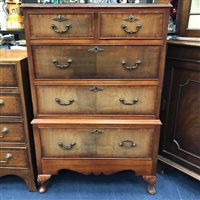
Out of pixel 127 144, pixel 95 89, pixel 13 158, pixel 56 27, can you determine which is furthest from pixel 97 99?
pixel 13 158

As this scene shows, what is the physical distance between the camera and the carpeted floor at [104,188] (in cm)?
151

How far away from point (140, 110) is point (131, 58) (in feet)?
0.99

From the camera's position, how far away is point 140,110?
1323 millimetres

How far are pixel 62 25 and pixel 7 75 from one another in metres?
0.41

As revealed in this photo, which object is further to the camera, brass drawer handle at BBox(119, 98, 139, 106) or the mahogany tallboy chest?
brass drawer handle at BBox(119, 98, 139, 106)

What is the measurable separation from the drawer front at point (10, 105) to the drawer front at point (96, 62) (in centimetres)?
21

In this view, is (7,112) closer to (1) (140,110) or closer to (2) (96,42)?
(2) (96,42)

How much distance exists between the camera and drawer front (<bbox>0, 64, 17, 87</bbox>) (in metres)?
1.25

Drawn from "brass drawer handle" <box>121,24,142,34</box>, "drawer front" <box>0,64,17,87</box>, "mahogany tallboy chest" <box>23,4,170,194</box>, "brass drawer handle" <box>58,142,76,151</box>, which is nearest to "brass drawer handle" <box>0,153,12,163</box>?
"mahogany tallboy chest" <box>23,4,170,194</box>

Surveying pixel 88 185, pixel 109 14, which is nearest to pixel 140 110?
pixel 109 14

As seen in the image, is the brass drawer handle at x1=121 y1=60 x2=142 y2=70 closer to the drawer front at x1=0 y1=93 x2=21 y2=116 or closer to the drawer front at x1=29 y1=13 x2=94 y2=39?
the drawer front at x1=29 y1=13 x2=94 y2=39

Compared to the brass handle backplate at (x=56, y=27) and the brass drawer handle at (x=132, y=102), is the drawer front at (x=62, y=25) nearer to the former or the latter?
the brass handle backplate at (x=56, y=27)

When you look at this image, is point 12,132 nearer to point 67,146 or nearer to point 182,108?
point 67,146

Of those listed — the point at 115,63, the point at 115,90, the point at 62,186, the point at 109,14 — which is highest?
the point at 109,14
